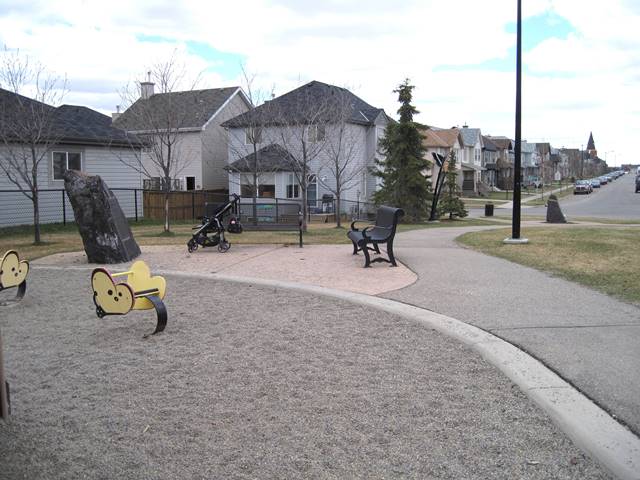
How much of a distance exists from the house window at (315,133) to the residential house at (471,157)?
46719mm

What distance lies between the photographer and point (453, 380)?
5211mm

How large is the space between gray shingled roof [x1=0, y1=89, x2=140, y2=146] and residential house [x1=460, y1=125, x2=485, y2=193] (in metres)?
51.2

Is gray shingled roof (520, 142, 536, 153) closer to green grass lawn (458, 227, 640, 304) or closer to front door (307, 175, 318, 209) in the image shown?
front door (307, 175, 318, 209)

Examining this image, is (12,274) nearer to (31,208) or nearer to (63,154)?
(31,208)

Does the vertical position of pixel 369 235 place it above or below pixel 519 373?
above

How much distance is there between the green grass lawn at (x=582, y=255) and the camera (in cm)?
941

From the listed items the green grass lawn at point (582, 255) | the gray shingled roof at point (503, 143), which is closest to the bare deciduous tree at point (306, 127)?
the green grass lawn at point (582, 255)

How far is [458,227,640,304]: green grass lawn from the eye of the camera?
9.41 m

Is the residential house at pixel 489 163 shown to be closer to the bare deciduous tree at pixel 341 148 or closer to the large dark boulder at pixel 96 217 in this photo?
the bare deciduous tree at pixel 341 148

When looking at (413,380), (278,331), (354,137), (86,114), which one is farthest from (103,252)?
(354,137)

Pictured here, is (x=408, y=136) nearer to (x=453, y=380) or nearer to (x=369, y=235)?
(x=369, y=235)

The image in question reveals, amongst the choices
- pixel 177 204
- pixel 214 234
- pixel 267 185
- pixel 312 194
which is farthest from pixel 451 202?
pixel 214 234

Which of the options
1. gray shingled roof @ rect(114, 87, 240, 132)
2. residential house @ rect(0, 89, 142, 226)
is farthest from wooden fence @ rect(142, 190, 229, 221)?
gray shingled roof @ rect(114, 87, 240, 132)

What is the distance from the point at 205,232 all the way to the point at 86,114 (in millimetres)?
16587
